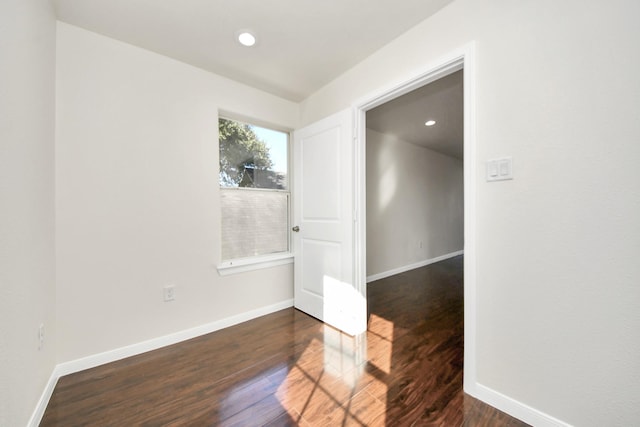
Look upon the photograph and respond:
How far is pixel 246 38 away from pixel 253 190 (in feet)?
4.44

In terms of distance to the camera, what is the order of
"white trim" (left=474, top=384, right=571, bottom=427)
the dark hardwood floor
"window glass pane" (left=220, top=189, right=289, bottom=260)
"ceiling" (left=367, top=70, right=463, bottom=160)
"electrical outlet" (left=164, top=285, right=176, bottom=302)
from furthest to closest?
"ceiling" (left=367, top=70, right=463, bottom=160) → "window glass pane" (left=220, top=189, right=289, bottom=260) → "electrical outlet" (left=164, top=285, right=176, bottom=302) → the dark hardwood floor → "white trim" (left=474, top=384, right=571, bottom=427)

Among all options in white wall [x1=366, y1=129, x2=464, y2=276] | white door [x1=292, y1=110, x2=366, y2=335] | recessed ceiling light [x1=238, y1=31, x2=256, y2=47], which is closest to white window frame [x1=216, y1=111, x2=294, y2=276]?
white door [x1=292, y1=110, x2=366, y2=335]

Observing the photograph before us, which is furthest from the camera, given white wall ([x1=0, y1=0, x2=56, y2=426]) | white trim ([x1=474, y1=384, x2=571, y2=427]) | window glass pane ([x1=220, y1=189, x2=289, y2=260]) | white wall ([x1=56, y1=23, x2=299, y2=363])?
window glass pane ([x1=220, y1=189, x2=289, y2=260])

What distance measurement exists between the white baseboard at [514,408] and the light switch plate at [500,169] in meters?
1.21

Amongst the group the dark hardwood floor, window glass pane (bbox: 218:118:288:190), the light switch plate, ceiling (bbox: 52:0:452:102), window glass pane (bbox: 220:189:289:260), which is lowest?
the dark hardwood floor

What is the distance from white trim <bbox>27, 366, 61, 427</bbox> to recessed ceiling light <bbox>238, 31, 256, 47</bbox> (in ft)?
8.57

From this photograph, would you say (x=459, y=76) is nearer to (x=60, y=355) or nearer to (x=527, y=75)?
(x=527, y=75)

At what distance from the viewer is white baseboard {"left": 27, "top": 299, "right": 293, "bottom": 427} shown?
1.42 m

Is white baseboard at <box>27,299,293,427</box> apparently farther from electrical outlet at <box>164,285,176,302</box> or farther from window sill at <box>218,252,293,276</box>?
window sill at <box>218,252,293,276</box>

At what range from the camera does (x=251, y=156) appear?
2.69 metres

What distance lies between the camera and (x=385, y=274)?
4.20 meters

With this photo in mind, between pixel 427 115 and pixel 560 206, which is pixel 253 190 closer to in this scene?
pixel 560 206

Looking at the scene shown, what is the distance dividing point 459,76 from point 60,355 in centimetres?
396

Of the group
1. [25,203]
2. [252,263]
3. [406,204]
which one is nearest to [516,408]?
[252,263]
